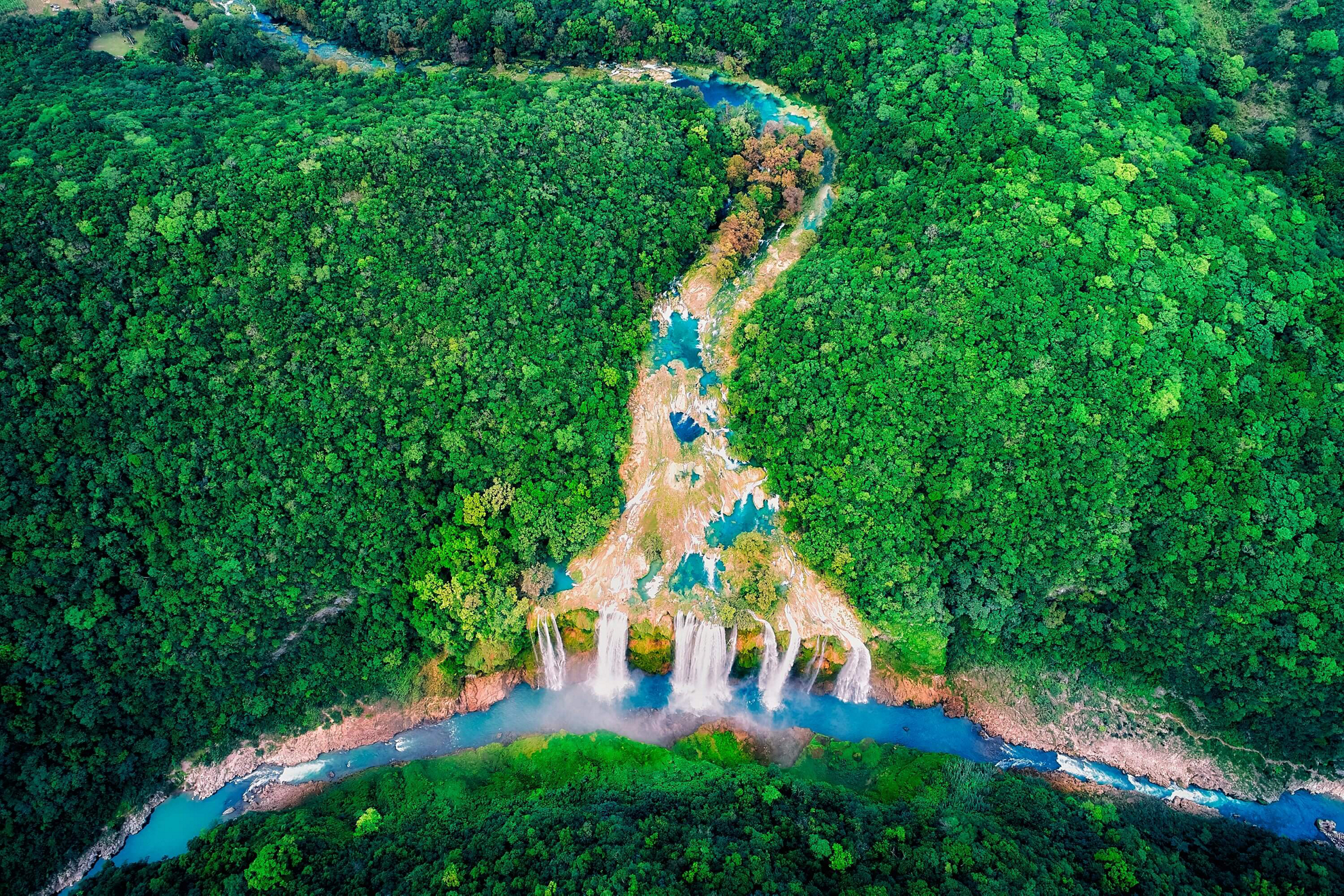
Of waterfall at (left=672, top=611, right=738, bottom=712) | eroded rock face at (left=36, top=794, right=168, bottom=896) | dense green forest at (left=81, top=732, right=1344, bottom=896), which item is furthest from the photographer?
waterfall at (left=672, top=611, right=738, bottom=712)

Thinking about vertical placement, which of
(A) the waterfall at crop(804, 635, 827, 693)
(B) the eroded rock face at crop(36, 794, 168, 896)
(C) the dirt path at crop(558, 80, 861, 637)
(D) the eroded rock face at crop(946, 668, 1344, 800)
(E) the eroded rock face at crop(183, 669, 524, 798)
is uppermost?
(C) the dirt path at crop(558, 80, 861, 637)

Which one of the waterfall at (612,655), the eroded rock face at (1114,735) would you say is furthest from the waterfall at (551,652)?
the eroded rock face at (1114,735)

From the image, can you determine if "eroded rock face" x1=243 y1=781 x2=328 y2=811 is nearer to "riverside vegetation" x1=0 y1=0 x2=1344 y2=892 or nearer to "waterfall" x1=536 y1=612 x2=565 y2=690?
"riverside vegetation" x1=0 y1=0 x2=1344 y2=892

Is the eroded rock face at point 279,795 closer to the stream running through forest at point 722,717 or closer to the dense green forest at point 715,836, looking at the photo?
the stream running through forest at point 722,717

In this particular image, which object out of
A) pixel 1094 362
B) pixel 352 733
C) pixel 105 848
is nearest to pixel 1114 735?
pixel 1094 362

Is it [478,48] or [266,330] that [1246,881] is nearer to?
[266,330]

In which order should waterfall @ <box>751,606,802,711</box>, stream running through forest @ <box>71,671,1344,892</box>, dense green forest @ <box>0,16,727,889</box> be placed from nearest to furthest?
dense green forest @ <box>0,16,727,889</box>, stream running through forest @ <box>71,671,1344,892</box>, waterfall @ <box>751,606,802,711</box>

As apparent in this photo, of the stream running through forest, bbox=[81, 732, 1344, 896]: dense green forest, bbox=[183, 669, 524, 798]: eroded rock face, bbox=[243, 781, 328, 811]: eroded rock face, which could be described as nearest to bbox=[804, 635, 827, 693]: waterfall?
the stream running through forest
